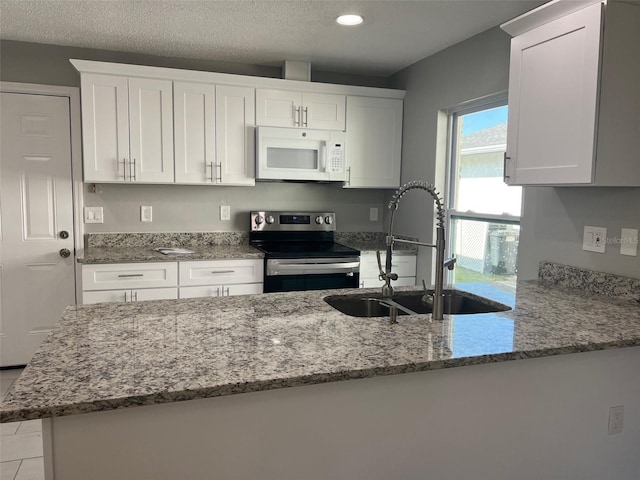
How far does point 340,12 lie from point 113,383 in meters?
2.35

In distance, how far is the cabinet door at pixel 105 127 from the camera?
3240 mm

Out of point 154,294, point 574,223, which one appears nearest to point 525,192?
point 574,223

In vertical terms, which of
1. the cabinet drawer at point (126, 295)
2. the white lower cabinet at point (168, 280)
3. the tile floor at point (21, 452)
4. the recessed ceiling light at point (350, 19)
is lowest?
the tile floor at point (21, 452)

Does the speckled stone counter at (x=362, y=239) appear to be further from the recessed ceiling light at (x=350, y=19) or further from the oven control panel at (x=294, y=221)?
the recessed ceiling light at (x=350, y=19)

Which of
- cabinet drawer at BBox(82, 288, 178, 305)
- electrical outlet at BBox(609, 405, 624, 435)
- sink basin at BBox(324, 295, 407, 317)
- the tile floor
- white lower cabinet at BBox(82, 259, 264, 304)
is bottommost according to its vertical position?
the tile floor

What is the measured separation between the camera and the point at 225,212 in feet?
12.8

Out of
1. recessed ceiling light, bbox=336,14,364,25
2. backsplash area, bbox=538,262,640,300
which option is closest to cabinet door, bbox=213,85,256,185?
recessed ceiling light, bbox=336,14,364,25

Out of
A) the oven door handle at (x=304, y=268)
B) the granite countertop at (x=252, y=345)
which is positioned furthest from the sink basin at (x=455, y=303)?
the oven door handle at (x=304, y=268)

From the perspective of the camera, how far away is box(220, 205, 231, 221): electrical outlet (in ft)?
12.8

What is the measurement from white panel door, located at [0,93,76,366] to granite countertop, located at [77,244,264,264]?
12.0 inches

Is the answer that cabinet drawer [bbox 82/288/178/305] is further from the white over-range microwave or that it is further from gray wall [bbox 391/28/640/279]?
gray wall [bbox 391/28/640/279]

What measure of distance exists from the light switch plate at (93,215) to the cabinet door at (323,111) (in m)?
1.67

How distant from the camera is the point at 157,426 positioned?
3.85 ft

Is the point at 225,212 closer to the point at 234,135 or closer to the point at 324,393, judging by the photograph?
the point at 234,135
